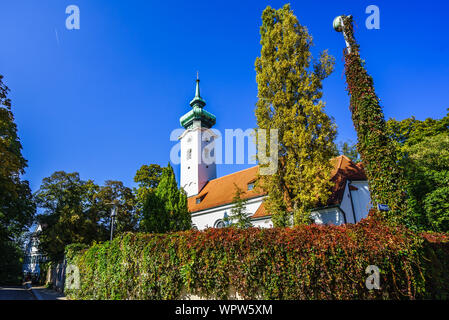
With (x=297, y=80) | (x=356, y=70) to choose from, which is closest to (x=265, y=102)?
(x=297, y=80)

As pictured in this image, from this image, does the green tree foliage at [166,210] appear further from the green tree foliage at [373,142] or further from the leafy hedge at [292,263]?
the green tree foliage at [373,142]

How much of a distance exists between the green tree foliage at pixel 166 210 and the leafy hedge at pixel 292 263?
31.6 ft

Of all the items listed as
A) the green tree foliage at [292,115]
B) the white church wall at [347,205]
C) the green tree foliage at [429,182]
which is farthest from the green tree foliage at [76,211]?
the green tree foliage at [429,182]

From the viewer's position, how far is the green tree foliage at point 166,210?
17067mm

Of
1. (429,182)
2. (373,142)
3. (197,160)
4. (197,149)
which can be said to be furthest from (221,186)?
(373,142)

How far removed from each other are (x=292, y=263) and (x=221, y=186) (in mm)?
23105

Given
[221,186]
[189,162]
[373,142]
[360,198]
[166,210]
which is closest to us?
[373,142]

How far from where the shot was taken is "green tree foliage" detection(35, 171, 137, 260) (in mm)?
18859

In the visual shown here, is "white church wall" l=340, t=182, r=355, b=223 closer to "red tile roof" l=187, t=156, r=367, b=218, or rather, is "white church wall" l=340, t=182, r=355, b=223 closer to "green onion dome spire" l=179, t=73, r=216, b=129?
"red tile roof" l=187, t=156, r=367, b=218

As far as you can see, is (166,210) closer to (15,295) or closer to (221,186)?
(15,295)

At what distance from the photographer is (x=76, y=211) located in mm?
19656

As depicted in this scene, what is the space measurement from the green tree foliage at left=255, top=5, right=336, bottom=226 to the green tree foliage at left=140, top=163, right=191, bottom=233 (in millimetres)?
6569
